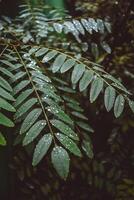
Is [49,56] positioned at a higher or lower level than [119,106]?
higher

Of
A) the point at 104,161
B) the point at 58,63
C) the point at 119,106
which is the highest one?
the point at 58,63

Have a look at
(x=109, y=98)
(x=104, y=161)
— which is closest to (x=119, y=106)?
(x=109, y=98)

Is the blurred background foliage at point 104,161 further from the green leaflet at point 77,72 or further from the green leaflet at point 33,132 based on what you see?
the green leaflet at point 33,132

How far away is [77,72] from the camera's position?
1.26m

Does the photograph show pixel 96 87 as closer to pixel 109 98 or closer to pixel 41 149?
pixel 109 98

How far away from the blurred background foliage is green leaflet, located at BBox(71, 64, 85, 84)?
58 centimetres

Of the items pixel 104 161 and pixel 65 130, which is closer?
pixel 65 130

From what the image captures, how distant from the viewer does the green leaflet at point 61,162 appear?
3.17ft

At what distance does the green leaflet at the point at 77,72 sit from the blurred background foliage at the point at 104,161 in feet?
1.90

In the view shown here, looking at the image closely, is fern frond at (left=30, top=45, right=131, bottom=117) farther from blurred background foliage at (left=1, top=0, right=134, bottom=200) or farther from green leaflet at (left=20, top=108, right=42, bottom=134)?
blurred background foliage at (left=1, top=0, right=134, bottom=200)

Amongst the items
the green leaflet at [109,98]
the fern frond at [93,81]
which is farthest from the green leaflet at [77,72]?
the green leaflet at [109,98]

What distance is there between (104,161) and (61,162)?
1.10m

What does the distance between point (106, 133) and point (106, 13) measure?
0.70 meters

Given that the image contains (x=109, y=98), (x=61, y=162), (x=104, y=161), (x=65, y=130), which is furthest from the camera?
(x=104, y=161)
